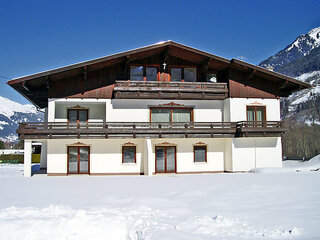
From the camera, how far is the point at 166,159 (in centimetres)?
Result: 2336

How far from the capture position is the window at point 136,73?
23.5m

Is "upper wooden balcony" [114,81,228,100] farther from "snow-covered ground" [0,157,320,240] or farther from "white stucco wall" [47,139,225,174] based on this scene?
"snow-covered ground" [0,157,320,240]

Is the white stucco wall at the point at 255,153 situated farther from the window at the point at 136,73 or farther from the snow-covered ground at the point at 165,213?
the snow-covered ground at the point at 165,213

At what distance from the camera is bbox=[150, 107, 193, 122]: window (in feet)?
77.2

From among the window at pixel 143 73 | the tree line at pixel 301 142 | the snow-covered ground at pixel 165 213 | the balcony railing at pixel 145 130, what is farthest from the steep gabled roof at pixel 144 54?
the tree line at pixel 301 142

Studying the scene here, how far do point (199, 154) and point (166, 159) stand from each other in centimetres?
250

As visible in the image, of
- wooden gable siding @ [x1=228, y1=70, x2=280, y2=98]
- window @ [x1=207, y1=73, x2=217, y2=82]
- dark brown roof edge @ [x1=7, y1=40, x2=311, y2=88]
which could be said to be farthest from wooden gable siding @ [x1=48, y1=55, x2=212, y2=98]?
wooden gable siding @ [x1=228, y1=70, x2=280, y2=98]

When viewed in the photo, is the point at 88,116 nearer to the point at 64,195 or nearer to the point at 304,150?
the point at 64,195

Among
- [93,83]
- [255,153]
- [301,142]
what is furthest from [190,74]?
[301,142]

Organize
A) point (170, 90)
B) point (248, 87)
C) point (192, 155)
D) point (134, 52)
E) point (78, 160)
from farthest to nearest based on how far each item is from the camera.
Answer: point (248, 87) < point (192, 155) < point (170, 90) < point (78, 160) < point (134, 52)

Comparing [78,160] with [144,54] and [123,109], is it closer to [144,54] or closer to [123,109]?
[123,109]

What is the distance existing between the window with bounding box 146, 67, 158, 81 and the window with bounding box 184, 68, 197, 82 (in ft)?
7.59

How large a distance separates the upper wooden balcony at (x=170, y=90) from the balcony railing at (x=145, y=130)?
76.9 inches

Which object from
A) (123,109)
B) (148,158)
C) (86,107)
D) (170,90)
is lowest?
(148,158)
